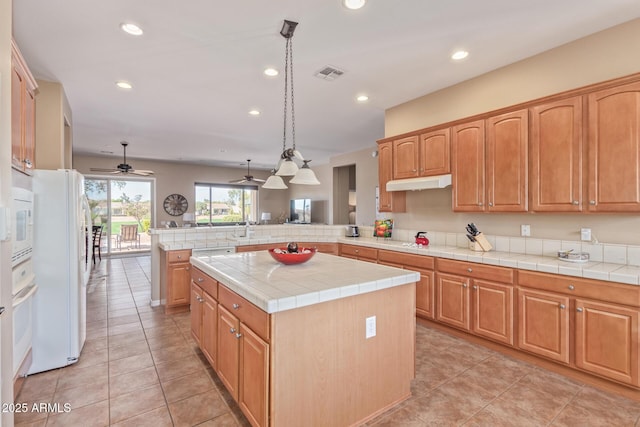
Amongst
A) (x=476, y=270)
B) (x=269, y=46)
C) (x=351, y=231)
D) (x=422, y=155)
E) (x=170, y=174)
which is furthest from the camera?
(x=170, y=174)

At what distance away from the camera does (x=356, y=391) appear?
5.94 ft

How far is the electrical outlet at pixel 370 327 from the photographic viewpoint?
185cm

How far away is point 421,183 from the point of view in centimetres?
362

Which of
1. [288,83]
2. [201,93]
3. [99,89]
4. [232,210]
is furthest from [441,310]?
[232,210]

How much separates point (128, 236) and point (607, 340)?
392 inches

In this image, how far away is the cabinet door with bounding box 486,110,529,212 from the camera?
9.39 feet

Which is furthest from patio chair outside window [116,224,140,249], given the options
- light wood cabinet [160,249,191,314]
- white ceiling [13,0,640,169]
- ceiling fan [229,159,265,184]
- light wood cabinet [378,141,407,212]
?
light wood cabinet [378,141,407,212]

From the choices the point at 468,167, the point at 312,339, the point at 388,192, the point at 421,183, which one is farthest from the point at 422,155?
the point at 312,339

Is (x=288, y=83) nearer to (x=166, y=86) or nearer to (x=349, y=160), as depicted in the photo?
(x=166, y=86)

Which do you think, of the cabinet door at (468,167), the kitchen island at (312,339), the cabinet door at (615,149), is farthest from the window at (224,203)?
the cabinet door at (615,149)

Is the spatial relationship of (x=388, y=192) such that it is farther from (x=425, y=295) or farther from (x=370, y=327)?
(x=370, y=327)

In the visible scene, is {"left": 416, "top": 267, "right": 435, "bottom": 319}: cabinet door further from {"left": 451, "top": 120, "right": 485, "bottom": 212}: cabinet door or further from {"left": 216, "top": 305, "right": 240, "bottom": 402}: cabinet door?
{"left": 216, "top": 305, "right": 240, "bottom": 402}: cabinet door

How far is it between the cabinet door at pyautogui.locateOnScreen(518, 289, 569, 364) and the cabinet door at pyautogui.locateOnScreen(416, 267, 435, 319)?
87 cm

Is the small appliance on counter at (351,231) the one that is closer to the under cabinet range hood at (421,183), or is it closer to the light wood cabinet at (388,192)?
the light wood cabinet at (388,192)
